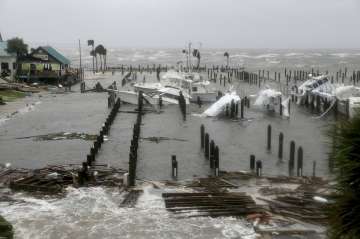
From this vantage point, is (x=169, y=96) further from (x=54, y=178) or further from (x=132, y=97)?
(x=54, y=178)

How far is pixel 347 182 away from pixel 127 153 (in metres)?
22.6

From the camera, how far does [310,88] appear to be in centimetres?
5241

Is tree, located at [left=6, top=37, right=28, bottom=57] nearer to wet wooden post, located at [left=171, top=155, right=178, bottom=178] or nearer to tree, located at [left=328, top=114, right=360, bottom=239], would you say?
wet wooden post, located at [left=171, top=155, right=178, bottom=178]

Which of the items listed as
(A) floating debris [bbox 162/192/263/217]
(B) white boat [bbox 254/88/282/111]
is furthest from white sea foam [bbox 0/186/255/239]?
(B) white boat [bbox 254/88/282/111]

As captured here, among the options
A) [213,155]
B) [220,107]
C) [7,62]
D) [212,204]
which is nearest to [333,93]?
[220,107]

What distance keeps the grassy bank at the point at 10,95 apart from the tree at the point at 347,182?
46.2m

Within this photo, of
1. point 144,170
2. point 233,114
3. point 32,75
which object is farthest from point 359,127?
point 32,75

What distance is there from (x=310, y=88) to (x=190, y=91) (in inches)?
505

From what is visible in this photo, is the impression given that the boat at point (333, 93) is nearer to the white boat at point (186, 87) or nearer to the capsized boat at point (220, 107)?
the capsized boat at point (220, 107)

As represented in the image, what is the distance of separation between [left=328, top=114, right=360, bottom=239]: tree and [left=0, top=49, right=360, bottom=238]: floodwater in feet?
9.87

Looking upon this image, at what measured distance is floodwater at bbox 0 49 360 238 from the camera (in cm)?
1620

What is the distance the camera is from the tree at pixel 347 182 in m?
7.18

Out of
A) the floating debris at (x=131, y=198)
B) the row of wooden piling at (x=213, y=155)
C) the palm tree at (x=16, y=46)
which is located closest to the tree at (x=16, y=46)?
the palm tree at (x=16, y=46)

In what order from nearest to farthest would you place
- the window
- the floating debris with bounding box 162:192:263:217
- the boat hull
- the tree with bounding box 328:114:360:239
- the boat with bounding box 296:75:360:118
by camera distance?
the tree with bounding box 328:114:360:239 → the floating debris with bounding box 162:192:263:217 → the boat with bounding box 296:75:360:118 → the boat hull → the window
